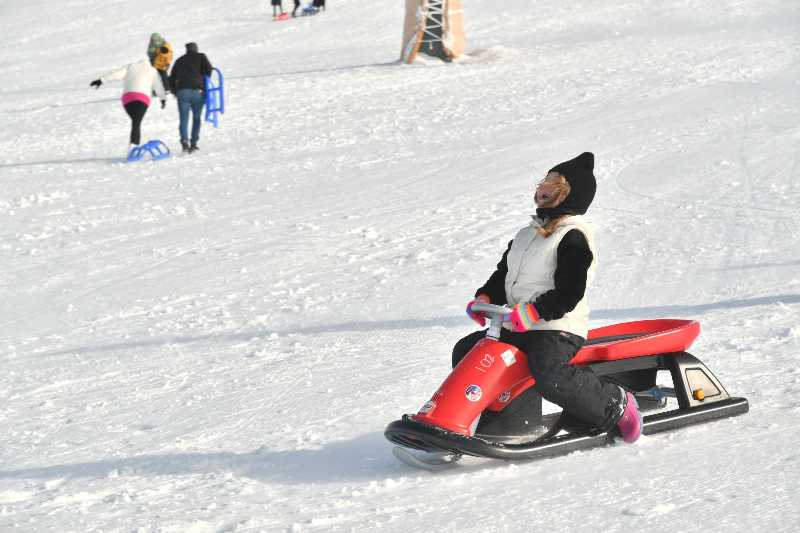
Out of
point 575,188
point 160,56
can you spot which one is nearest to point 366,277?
point 575,188

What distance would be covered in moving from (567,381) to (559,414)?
1.30 feet

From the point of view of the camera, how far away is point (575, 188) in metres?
4.48

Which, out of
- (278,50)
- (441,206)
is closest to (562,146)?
(441,206)

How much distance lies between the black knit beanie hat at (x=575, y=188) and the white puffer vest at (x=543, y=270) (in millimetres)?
40

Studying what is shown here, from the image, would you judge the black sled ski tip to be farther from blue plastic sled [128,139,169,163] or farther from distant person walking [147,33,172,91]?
distant person walking [147,33,172,91]

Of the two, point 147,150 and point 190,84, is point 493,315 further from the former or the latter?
point 147,150

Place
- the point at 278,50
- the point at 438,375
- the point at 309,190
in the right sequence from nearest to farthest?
the point at 438,375 → the point at 309,190 → the point at 278,50

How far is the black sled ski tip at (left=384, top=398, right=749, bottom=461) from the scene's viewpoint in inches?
169

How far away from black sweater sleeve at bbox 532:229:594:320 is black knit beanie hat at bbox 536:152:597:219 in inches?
5.4

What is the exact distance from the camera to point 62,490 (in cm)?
467

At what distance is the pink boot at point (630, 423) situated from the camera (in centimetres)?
454

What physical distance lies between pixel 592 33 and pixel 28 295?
49.0 feet

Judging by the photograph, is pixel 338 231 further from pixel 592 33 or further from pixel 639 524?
pixel 592 33

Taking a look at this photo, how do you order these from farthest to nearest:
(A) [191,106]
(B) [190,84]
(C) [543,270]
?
1. (A) [191,106]
2. (B) [190,84]
3. (C) [543,270]
